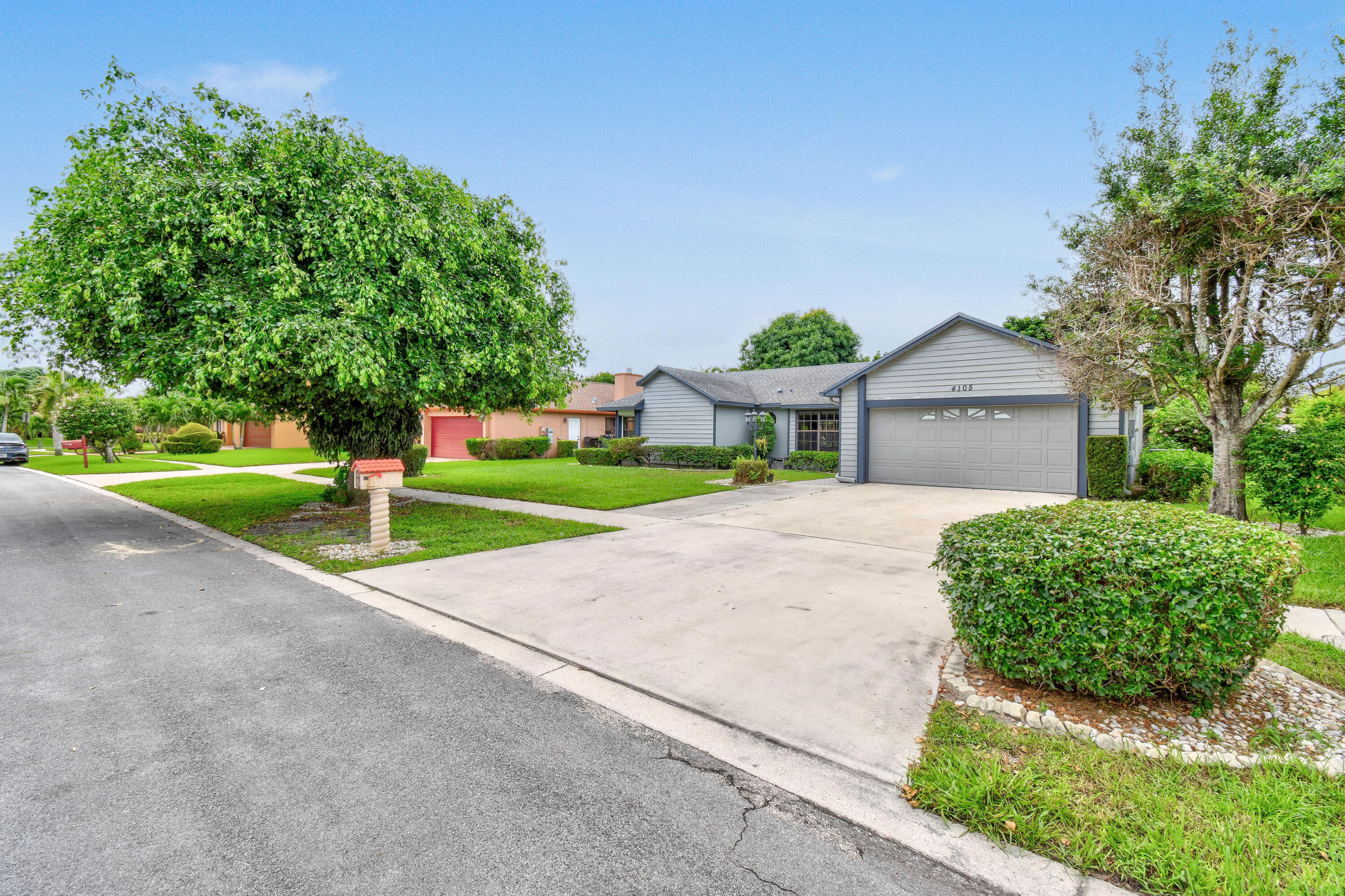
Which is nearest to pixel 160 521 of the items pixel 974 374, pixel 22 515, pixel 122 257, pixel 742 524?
pixel 22 515

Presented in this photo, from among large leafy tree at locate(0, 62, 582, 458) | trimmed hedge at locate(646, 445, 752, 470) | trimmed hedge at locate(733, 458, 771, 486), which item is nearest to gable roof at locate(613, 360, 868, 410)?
trimmed hedge at locate(646, 445, 752, 470)

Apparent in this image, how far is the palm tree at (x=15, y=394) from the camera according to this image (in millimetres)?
34844

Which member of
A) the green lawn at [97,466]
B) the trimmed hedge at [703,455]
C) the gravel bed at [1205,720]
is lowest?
the gravel bed at [1205,720]

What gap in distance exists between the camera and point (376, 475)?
740 cm

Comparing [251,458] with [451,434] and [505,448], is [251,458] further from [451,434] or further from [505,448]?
[505,448]

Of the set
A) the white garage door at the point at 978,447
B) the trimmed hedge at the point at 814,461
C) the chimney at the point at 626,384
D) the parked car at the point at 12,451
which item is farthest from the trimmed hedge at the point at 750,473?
the parked car at the point at 12,451

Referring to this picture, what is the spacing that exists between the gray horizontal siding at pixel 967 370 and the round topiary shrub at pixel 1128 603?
10.9 m

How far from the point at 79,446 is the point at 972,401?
40256 millimetres

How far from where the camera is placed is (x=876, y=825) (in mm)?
2359

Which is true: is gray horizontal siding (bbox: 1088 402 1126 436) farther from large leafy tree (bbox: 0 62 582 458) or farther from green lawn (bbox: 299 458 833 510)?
large leafy tree (bbox: 0 62 582 458)

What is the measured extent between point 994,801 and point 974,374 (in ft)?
45.2

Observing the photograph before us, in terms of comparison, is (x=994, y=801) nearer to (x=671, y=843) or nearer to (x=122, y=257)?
(x=671, y=843)

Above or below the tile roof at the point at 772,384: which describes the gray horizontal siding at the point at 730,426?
below

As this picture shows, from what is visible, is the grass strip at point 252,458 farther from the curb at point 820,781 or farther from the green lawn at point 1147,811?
the green lawn at point 1147,811
